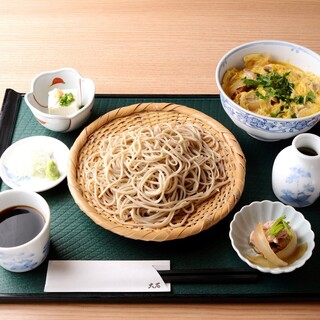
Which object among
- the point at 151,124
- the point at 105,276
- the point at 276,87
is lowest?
the point at 105,276

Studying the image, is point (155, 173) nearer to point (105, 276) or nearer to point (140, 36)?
point (105, 276)

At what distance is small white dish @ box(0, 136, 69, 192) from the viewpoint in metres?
1.58

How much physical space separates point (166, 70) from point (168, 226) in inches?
31.2

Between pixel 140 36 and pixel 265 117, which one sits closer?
pixel 265 117

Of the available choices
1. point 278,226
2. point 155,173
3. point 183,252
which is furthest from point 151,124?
point 278,226

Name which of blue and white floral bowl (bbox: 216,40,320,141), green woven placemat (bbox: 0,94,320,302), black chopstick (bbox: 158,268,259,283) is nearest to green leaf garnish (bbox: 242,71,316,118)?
blue and white floral bowl (bbox: 216,40,320,141)

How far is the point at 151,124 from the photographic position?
5.66 feet

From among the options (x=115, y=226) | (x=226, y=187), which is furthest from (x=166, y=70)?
(x=115, y=226)

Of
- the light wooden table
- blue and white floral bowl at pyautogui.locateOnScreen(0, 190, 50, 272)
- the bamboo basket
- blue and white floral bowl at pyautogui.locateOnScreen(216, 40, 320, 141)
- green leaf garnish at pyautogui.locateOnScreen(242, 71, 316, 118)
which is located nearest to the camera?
blue and white floral bowl at pyautogui.locateOnScreen(0, 190, 50, 272)

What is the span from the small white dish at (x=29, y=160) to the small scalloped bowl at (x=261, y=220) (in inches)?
22.1

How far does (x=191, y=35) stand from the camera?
7.16 feet

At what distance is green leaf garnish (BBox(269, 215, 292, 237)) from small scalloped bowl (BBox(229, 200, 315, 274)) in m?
0.07

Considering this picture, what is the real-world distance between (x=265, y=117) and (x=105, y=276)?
2.20 feet

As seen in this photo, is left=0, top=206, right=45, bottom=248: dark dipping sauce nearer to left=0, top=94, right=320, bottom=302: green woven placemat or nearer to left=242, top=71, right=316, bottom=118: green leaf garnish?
left=0, top=94, right=320, bottom=302: green woven placemat
